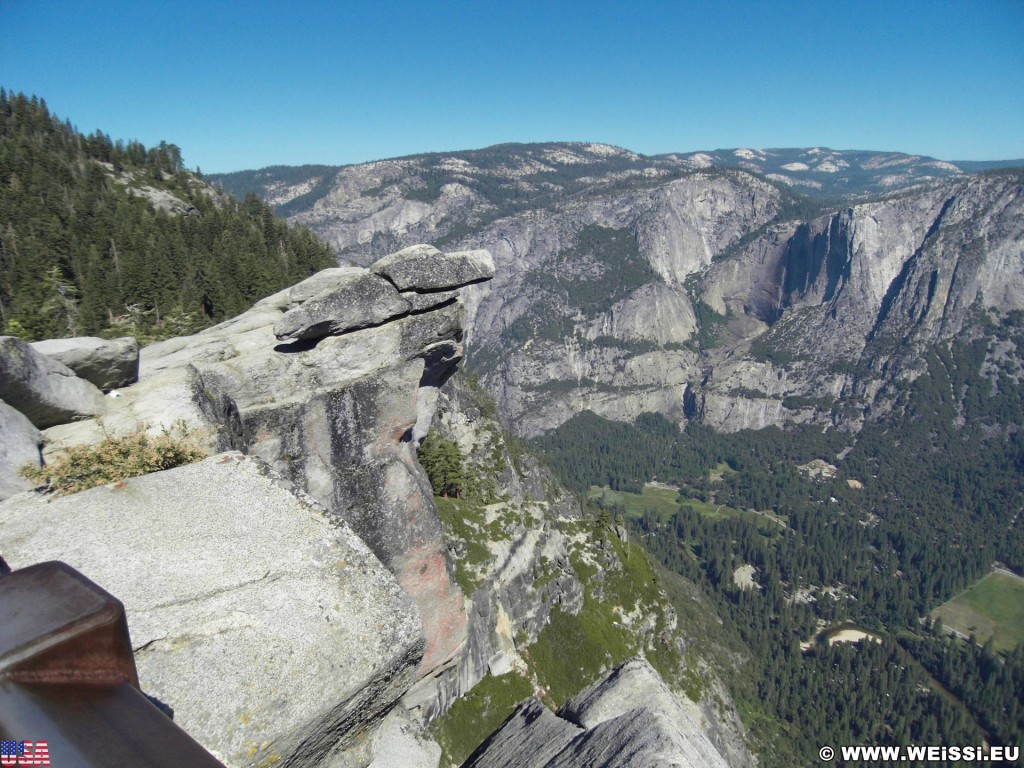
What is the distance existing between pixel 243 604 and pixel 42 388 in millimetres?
10563

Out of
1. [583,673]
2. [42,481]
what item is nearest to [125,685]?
[42,481]

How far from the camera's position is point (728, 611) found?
19675cm

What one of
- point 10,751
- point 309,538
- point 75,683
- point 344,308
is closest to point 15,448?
point 309,538

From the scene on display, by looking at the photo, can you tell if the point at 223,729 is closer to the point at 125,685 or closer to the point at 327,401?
the point at 125,685

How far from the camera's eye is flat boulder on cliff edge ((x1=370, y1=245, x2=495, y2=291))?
23.2 m

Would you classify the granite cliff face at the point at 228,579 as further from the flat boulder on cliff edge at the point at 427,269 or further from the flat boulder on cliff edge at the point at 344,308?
the flat boulder on cliff edge at the point at 427,269

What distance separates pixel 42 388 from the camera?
1472 cm

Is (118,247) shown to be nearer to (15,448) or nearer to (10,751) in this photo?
(15,448)

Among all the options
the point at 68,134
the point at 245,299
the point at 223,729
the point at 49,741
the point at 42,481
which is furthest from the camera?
the point at 68,134

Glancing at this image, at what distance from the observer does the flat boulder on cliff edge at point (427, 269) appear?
76.0 feet

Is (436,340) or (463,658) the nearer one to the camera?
(436,340)

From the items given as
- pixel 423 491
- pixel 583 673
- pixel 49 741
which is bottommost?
pixel 583 673

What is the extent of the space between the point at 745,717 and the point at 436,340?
146 meters

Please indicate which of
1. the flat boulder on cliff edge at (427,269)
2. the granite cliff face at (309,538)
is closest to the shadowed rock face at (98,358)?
the granite cliff face at (309,538)
